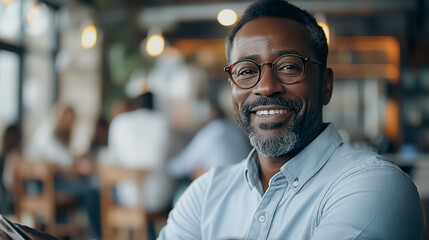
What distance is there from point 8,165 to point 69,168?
1.65 feet

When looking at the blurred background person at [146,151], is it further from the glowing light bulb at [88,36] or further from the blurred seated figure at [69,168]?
the glowing light bulb at [88,36]

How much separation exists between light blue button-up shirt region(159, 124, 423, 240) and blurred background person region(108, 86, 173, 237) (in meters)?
1.99

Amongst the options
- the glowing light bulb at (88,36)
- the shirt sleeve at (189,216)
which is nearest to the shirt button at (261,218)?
the shirt sleeve at (189,216)

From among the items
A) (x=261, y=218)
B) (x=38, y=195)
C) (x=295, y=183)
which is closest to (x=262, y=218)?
(x=261, y=218)

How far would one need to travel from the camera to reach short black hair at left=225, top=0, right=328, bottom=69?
114 centimetres

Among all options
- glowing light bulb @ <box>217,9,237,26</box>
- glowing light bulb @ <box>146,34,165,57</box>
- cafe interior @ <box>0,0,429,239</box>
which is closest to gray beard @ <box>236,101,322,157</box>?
cafe interior @ <box>0,0,429,239</box>

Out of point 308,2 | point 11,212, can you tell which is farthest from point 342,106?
point 11,212

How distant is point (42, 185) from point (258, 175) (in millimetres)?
3031

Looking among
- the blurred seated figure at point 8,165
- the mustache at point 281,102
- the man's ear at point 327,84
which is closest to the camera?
the mustache at point 281,102

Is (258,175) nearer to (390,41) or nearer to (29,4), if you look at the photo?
(29,4)

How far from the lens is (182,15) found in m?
6.68

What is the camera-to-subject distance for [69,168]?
3.89m

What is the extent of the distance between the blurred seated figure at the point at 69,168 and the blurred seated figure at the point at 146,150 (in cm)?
53

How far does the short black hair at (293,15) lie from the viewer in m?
1.14
